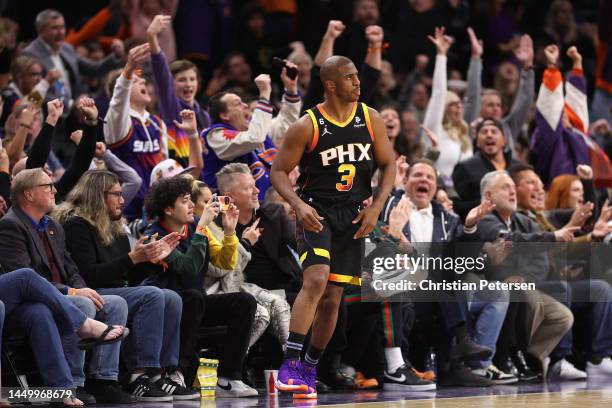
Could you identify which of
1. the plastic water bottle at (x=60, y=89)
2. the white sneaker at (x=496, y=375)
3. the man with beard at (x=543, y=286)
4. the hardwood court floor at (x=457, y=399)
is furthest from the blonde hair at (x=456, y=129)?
the plastic water bottle at (x=60, y=89)

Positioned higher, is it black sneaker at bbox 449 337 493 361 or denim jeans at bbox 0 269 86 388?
denim jeans at bbox 0 269 86 388

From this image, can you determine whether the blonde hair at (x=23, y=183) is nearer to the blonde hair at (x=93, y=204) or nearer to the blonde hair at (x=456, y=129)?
the blonde hair at (x=93, y=204)

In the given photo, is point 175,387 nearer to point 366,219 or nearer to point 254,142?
point 366,219

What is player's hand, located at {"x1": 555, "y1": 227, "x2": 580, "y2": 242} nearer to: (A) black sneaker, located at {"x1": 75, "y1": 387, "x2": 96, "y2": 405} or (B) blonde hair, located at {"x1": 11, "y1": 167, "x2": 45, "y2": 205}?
(A) black sneaker, located at {"x1": 75, "y1": 387, "x2": 96, "y2": 405}

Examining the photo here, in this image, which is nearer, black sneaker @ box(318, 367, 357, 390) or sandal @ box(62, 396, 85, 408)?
sandal @ box(62, 396, 85, 408)

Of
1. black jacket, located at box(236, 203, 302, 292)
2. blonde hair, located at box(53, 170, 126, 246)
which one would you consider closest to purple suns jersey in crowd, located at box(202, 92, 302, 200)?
black jacket, located at box(236, 203, 302, 292)

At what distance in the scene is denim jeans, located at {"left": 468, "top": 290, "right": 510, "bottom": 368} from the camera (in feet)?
30.6

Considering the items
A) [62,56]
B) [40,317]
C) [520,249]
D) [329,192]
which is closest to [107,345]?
[40,317]

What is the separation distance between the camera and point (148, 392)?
7.71 meters

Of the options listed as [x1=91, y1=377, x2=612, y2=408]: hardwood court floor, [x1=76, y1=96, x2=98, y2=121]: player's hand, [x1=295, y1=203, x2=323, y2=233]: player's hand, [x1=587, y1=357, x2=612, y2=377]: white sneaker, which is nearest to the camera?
[x1=295, y1=203, x2=323, y2=233]: player's hand

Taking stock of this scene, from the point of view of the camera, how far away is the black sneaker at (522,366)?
9.68 m

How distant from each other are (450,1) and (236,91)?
18.4ft

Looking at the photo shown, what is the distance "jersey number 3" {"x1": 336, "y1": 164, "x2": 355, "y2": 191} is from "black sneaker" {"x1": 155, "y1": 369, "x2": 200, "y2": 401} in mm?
1670

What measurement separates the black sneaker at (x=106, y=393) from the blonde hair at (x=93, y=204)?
95 centimetres
